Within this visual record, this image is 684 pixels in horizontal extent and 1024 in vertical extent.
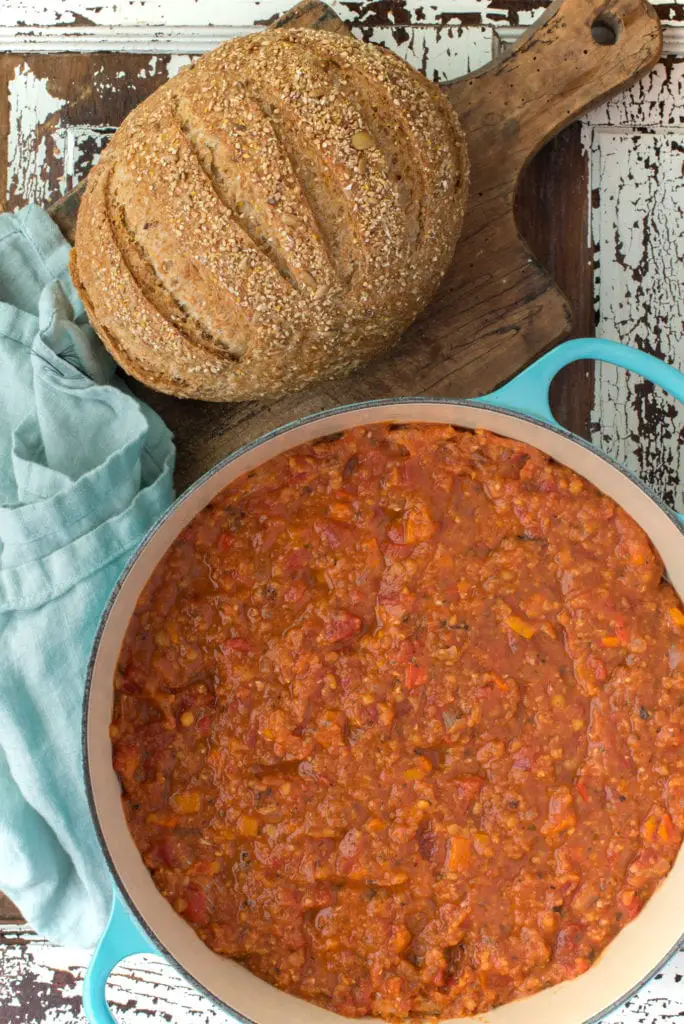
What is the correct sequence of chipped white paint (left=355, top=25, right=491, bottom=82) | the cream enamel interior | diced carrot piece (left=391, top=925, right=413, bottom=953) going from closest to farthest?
the cream enamel interior, diced carrot piece (left=391, top=925, right=413, bottom=953), chipped white paint (left=355, top=25, right=491, bottom=82)

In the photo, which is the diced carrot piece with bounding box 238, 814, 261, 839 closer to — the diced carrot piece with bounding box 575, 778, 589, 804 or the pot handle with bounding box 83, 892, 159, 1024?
the pot handle with bounding box 83, 892, 159, 1024

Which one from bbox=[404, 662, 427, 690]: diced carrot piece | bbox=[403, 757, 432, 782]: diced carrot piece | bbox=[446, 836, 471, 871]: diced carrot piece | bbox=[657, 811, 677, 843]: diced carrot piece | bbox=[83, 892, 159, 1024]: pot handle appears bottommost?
bbox=[657, 811, 677, 843]: diced carrot piece

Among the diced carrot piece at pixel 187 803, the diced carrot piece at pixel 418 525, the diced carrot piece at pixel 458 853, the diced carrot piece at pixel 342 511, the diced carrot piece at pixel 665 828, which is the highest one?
the diced carrot piece at pixel 342 511

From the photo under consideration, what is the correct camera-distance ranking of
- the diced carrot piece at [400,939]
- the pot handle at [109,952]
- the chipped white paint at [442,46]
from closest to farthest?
the pot handle at [109,952] < the diced carrot piece at [400,939] < the chipped white paint at [442,46]

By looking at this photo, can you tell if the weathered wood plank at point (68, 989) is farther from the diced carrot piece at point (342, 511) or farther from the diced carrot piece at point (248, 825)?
the diced carrot piece at point (342, 511)

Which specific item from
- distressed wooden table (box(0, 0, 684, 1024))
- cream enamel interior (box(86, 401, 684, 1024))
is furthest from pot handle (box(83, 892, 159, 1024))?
distressed wooden table (box(0, 0, 684, 1024))

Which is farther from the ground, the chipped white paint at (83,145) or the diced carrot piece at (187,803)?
the chipped white paint at (83,145)

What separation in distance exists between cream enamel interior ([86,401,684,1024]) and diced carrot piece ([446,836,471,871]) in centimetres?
33

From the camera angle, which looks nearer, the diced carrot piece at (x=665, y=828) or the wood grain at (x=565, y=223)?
the diced carrot piece at (x=665, y=828)

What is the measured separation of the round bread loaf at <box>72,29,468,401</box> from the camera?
1.73m

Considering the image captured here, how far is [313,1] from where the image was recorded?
208 centimetres

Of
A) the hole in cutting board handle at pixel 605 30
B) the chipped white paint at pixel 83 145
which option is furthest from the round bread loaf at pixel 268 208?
the hole in cutting board handle at pixel 605 30

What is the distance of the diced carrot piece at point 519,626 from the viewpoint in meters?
1.90

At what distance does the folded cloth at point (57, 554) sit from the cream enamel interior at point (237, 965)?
14 cm
